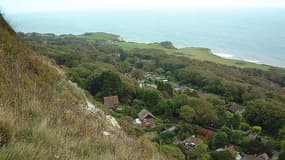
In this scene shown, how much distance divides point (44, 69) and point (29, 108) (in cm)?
340

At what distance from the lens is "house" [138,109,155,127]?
77.5ft

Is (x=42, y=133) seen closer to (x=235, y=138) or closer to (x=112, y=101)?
(x=235, y=138)

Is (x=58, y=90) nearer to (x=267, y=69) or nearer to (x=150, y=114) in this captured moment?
(x=150, y=114)

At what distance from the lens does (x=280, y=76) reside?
154ft

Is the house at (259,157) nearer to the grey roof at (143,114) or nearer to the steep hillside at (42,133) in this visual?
the grey roof at (143,114)

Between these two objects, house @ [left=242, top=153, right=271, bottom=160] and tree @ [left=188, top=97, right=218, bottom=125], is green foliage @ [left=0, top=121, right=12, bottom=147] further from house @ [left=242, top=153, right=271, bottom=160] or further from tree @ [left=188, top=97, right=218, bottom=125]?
tree @ [left=188, top=97, right=218, bottom=125]

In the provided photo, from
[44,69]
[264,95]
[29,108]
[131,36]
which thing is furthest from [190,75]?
[131,36]

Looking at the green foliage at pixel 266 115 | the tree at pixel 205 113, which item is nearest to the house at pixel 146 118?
the tree at pixel 205 113

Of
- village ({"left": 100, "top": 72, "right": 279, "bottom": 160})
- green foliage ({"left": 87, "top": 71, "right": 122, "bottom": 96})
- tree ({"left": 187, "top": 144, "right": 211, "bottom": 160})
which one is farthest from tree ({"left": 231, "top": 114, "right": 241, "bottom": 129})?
green foliage ({"left": 87, "top": 71, "right": 122, "bottom": 96})

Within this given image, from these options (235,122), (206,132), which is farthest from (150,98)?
(235,122)

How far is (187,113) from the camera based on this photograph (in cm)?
2545

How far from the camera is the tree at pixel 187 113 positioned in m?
25.3

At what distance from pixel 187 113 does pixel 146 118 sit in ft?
12.2

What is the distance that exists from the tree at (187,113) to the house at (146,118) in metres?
2.66
